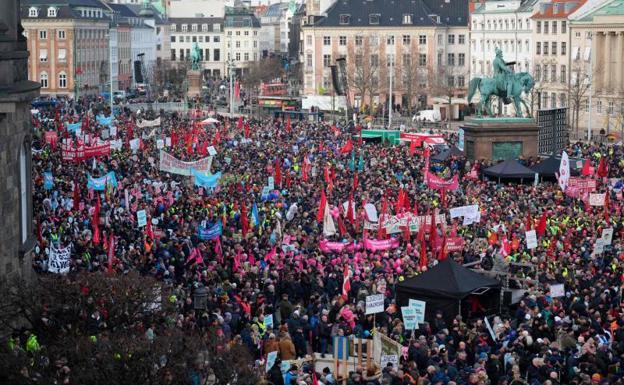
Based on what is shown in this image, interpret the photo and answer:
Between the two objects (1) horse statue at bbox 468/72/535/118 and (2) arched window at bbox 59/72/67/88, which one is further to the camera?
(2) arched window at bbox 59/72/67/88

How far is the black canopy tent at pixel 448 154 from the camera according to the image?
5878 centimetres

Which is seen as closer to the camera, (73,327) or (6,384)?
(6,384)

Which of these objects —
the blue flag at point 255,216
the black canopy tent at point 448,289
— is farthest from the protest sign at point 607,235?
the blue flag at point 255,216

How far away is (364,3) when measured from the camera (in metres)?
128

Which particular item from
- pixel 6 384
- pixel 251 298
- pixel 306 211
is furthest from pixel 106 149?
pixel 6 384

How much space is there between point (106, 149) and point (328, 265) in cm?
2041

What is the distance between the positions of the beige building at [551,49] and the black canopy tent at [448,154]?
4315 cm

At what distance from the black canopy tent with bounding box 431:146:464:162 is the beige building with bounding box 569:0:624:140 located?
32.5 metres

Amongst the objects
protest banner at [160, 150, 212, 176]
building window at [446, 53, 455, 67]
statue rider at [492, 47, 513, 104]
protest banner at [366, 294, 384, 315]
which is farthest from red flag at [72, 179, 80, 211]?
building window at [446, 53, 455, 67]

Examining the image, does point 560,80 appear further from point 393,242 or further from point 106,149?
point 393,242

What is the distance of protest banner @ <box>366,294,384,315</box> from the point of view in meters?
27.6

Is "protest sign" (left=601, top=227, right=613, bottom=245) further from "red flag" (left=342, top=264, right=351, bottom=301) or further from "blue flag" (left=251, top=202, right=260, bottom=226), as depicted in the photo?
"blue flag" (left=251, top=202, right=260, bottom=226)

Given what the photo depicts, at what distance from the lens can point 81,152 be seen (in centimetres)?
5084

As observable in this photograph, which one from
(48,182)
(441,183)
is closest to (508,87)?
(441,183)
